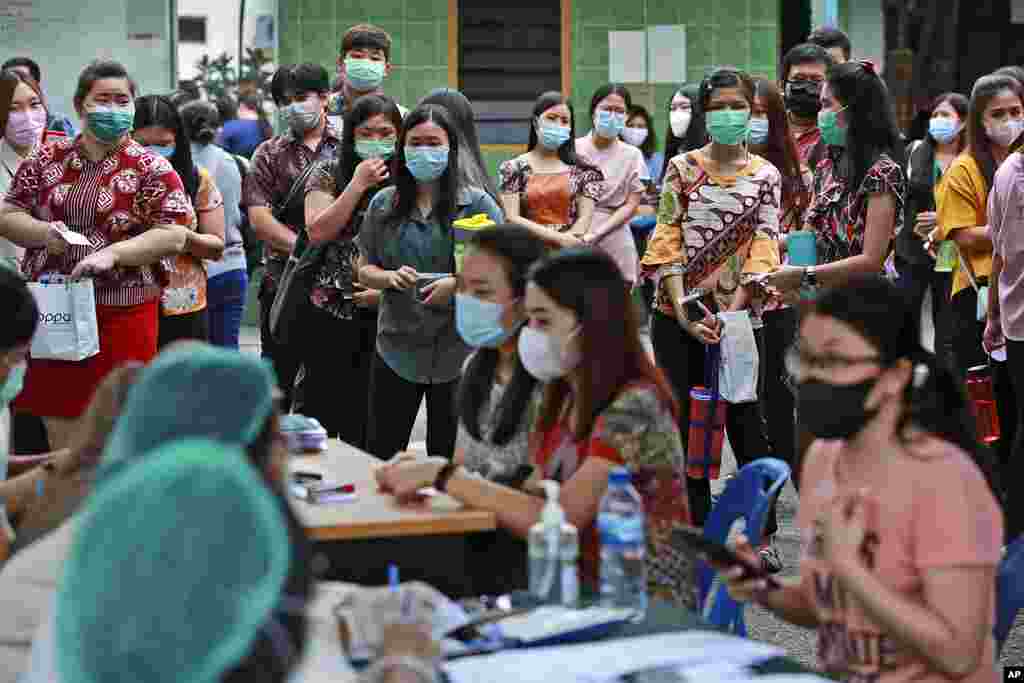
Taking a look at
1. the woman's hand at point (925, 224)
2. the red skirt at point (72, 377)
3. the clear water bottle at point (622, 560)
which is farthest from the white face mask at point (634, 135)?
the clear water bottle at point (622, 560)

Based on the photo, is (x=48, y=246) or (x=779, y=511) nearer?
(x=48, y=246)

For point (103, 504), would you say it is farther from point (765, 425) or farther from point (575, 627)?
point (765, 425)

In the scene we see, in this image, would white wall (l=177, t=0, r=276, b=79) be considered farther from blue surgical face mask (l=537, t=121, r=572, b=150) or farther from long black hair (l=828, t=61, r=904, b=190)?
long black hair (l=828, t=61, r=904, b=190)

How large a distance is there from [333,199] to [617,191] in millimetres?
2643

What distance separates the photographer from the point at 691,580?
4.08 metres

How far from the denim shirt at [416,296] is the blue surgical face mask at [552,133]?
2217mm

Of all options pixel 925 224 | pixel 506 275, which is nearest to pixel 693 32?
pixel 925 224

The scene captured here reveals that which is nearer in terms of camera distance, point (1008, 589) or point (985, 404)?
point (1008, 589)

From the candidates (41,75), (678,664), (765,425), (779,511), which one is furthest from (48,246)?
(41,75)

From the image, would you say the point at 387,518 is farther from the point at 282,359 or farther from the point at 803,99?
the point at 803,99

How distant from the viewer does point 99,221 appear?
6.59 m

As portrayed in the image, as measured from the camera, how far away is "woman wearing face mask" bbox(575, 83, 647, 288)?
31.2ft

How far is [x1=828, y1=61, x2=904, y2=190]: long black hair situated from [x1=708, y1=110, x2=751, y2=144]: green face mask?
39cm

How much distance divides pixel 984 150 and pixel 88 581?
6196 millimetres
